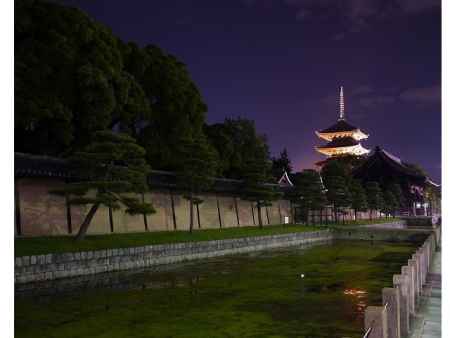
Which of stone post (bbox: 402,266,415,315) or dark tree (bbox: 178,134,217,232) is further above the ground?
dark tree (bbox: 178,134,217,232)

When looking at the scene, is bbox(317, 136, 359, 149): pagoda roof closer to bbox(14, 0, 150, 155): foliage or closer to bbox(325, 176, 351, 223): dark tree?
bbox(325, 176, 351, 223): dark tree

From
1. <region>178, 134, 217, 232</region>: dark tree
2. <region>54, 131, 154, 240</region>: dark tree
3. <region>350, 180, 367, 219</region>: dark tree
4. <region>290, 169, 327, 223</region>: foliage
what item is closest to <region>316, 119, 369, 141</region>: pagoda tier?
<region>350, 180, 367, 219</region>: dark tree

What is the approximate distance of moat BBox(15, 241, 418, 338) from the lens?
29.4 feet

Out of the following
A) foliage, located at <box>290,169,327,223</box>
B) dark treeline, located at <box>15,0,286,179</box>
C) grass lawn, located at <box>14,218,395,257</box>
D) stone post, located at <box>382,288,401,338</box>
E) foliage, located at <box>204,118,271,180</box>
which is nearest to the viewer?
stone post, located at <box>382,288,401,338</box>

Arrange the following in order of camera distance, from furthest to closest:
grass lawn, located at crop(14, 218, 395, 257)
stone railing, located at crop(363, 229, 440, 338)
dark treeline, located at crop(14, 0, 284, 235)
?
dark treeline, located at crop(14, 0, 284, 235) < grass lawn, located at crop(14, 218, 395, 257) < stone railing, located at crop(363, 229, 440, 338)

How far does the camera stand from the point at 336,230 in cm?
3412

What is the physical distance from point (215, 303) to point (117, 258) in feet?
19.4

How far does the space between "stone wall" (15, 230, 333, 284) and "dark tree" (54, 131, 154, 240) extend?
1700mm

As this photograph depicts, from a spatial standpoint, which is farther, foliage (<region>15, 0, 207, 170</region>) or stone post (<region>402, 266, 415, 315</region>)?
foliage (<region>15, 0, 207, 170</region>)

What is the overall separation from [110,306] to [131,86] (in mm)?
13821

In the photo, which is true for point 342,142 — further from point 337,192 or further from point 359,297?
point 359,297

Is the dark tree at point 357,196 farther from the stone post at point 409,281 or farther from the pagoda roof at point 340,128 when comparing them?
the stone post at point 409,281
